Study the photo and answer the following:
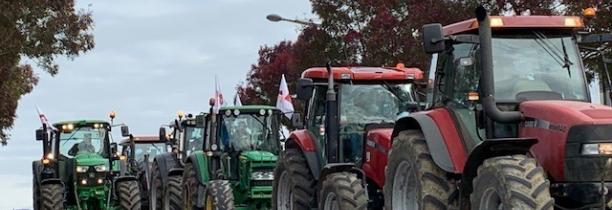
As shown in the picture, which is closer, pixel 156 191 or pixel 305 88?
pixel 305 88

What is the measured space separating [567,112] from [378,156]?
141 inches

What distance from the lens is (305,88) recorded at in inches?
488

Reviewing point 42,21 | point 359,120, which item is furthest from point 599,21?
point 42,21

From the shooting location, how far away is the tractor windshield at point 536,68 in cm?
841

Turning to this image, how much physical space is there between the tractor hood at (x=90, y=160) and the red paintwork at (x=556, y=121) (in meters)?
14.0

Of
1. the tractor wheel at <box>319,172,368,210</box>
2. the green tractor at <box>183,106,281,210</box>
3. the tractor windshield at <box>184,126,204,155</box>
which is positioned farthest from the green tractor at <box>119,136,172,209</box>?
the tractor wheel at <box>319,172,368,210</box>

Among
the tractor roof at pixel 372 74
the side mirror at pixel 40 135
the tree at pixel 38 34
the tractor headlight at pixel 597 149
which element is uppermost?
the tree at pixel 38 34

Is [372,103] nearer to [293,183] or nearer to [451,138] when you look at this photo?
[293,183]

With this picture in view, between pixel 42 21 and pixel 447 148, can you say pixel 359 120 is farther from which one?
pixel 42 21

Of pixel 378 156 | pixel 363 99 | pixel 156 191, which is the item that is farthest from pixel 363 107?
pixel 156 191

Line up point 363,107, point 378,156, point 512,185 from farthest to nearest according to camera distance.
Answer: point 363,107 < point 378,156 < point 512,185

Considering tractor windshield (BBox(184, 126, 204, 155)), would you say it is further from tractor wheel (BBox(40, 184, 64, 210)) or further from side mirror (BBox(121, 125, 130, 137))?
tractor wheel (BBox(40, 184, 64, 210))

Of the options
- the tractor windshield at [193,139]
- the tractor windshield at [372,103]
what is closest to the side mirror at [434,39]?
the tractor windshield at [372,103]

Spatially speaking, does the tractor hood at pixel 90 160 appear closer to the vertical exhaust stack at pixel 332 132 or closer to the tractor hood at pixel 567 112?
the vertical exhaust stack at pixel 332 132
